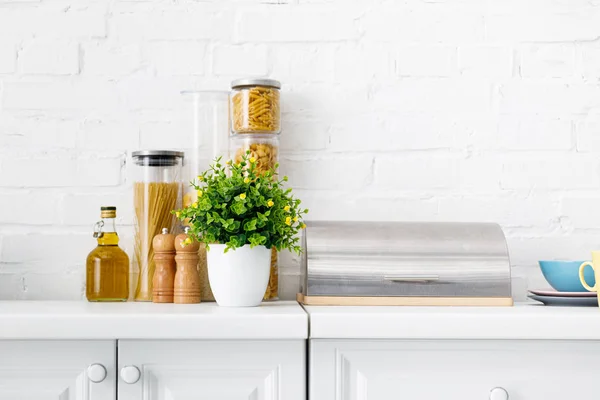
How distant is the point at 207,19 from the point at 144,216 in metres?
0.48

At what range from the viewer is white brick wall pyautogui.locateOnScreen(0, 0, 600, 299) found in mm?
1665

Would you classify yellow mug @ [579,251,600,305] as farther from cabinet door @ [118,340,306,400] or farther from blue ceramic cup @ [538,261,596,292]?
cabinet door @ [118,340,306,400]

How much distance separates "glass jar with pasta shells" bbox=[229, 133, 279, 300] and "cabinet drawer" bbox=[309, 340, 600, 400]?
1.06ft

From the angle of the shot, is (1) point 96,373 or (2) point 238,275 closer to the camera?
(1) point 96,373

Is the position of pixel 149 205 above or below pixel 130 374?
above

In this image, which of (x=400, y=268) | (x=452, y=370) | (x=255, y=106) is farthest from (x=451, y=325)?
(x=255, y=106)

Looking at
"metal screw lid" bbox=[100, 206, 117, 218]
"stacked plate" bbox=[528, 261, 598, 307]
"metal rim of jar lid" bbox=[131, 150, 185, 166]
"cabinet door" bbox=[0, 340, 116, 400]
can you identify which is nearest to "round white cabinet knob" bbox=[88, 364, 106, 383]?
"cabinet door" bbox=[0, 340, 116, 400]

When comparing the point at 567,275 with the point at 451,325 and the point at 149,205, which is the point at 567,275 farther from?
the point at 149,205

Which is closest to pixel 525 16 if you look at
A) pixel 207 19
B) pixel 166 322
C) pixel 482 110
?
pixel 482 110

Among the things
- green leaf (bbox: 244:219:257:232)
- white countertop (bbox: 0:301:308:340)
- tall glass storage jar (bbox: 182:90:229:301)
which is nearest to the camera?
white countertop (bbox: 0:301:308:340)

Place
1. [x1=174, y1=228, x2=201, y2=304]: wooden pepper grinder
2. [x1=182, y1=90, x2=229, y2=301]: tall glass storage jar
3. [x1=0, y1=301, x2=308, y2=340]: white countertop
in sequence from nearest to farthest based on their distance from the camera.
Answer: [x1=0, y1=301, x2=308, y2=340]: white countertop < [x1=174, y1=228, x2=201, y2=304]: wooden pepper grinder < [x1=182, y1=90, x2=229, y2=301]: tall glass storage jar

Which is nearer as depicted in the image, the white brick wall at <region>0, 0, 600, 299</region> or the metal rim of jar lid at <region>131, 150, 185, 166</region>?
the metal rim of jar lid at <region>131, 150, 185, 166</region>

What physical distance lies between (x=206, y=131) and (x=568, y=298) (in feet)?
2.67

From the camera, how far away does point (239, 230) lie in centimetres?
138
